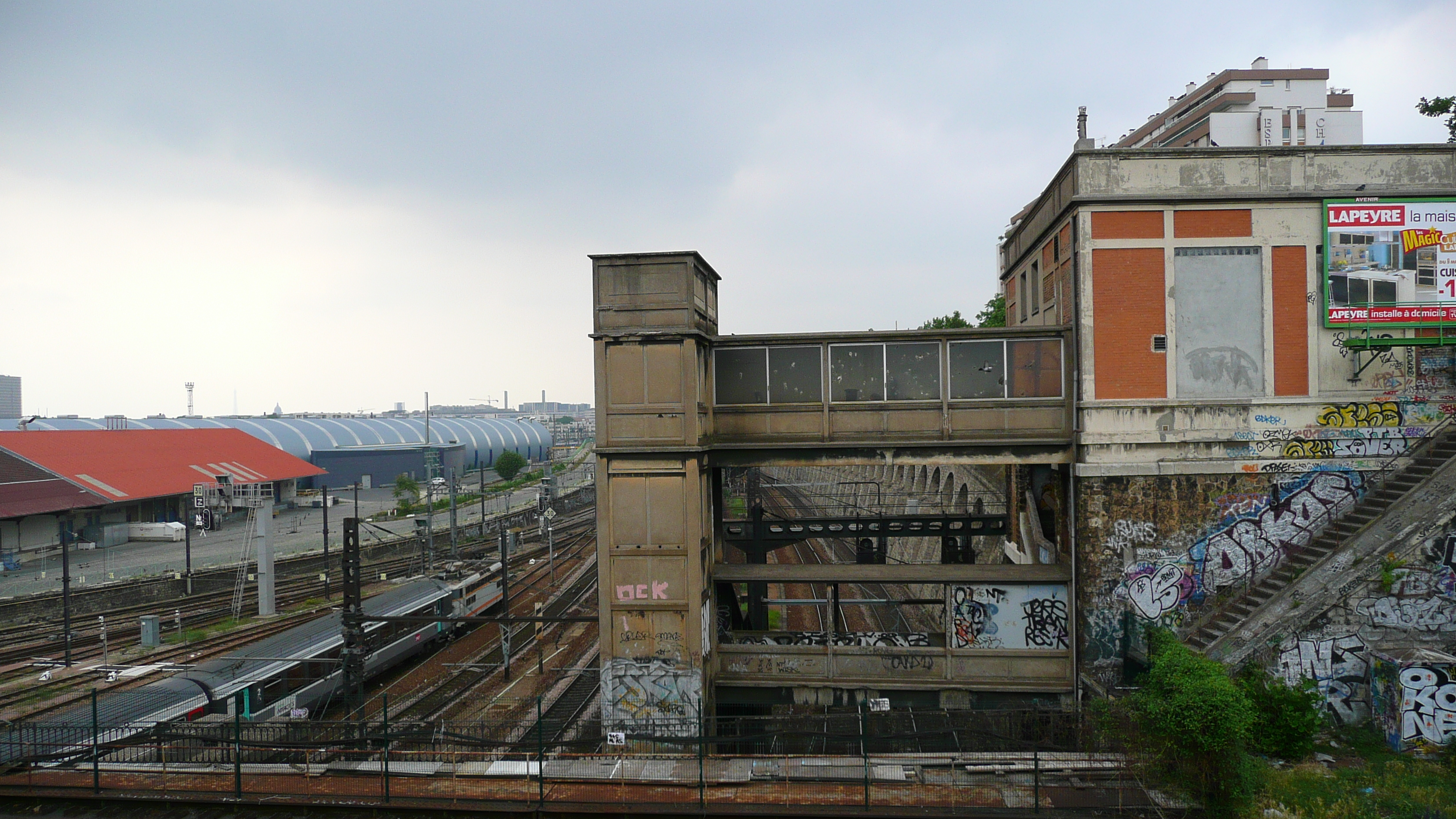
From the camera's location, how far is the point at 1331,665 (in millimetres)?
12422

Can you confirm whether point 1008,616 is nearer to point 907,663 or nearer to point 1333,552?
point 907,663

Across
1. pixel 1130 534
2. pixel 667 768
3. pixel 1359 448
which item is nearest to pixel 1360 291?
pixel 1359 448

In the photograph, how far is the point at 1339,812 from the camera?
32.8ft

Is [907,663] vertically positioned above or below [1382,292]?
below

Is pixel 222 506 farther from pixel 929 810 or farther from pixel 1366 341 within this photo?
pixel 1366 341

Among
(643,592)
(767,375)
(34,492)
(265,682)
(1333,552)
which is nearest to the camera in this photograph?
(1333,552)

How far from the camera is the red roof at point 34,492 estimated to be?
40469 mm

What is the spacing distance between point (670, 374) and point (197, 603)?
29.9 metres

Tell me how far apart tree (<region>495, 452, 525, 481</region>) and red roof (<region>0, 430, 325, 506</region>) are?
66.4 ft

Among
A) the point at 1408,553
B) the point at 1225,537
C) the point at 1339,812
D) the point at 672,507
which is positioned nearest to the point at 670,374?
the point at 672,507

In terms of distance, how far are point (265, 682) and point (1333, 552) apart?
23.7 metres

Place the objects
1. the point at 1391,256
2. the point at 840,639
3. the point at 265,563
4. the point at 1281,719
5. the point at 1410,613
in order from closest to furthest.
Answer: the point at 1281,719
the point at 1410,613
the point at 1391,256
the point at 840,639
the point at 265,563

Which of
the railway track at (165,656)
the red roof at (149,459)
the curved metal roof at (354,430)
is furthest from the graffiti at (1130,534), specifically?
the curved metal roof at (354,430)

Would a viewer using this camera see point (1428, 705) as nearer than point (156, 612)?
Yes
